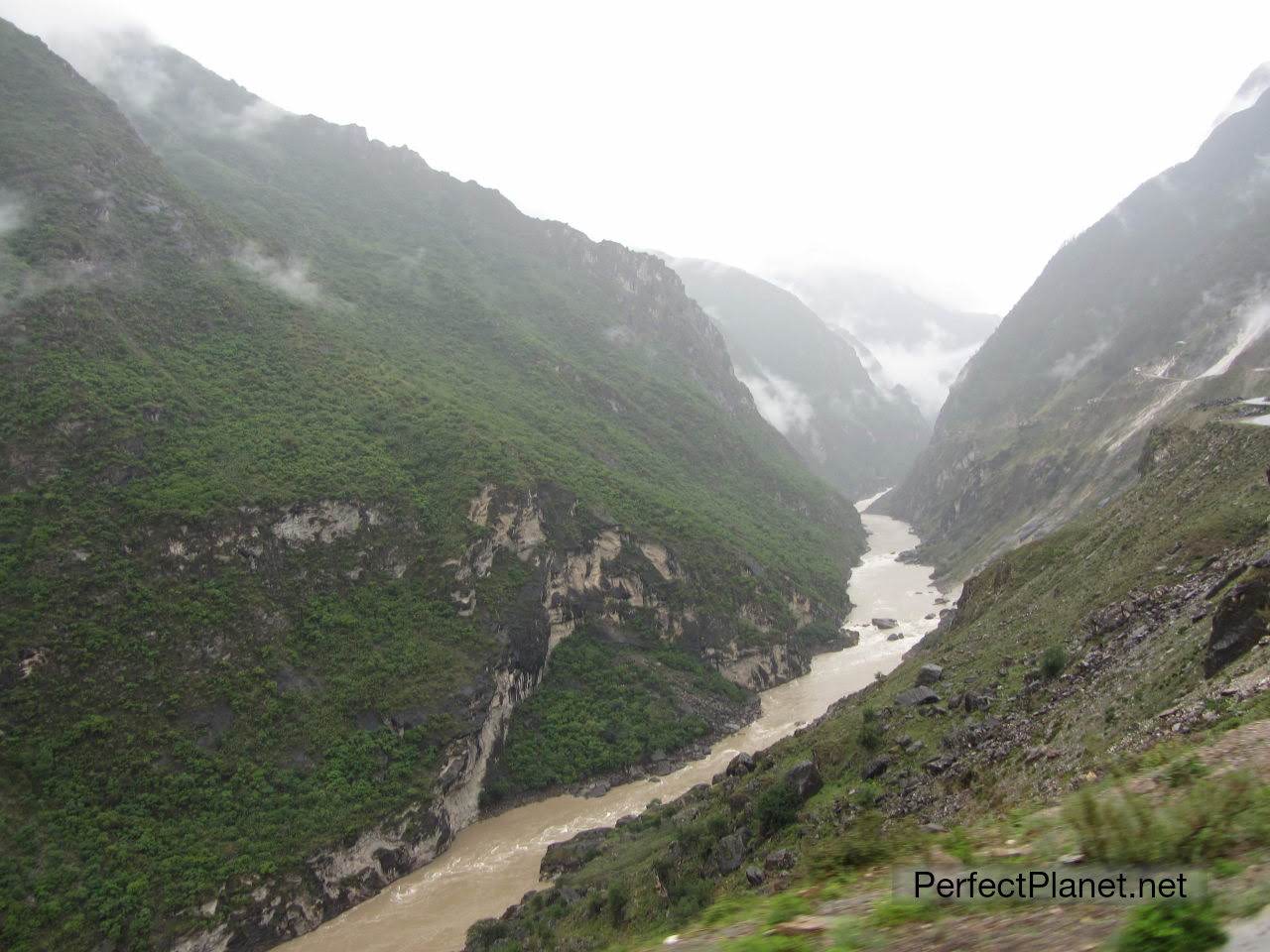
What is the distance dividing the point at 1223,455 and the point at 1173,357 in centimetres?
8347

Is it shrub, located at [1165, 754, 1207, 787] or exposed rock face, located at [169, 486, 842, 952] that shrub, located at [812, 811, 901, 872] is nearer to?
shrub, located at [1165, 754, 1207, 787]

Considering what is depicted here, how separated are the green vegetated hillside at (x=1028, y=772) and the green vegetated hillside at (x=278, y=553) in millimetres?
13301

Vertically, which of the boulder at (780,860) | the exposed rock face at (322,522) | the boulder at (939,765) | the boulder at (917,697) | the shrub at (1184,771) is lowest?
the boulder at (780,860)

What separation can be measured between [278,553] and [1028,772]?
4862 centimetres

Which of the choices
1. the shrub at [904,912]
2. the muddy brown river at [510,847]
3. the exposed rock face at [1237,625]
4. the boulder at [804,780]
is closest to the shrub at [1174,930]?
the shrub at [904,912]

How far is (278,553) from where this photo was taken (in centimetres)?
4984

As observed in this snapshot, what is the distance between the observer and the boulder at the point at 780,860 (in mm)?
20188

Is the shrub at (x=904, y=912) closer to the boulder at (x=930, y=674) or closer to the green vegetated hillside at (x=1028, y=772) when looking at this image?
the green vegetated hillside at (x=1028, y=772)

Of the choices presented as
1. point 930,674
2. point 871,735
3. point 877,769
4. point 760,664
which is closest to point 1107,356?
point 760,664

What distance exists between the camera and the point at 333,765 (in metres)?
40.5

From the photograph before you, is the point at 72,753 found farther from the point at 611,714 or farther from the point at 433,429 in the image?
the point at 433,429

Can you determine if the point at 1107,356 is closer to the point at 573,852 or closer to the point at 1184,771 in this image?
the point at 573,852

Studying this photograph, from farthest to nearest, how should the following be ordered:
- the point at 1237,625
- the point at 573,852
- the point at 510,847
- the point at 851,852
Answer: the point at 510,847, the point at 573,852, the point at 1237,625, the point at 851,852

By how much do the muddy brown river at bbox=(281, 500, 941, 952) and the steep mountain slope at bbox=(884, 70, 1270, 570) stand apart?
1422 inches
